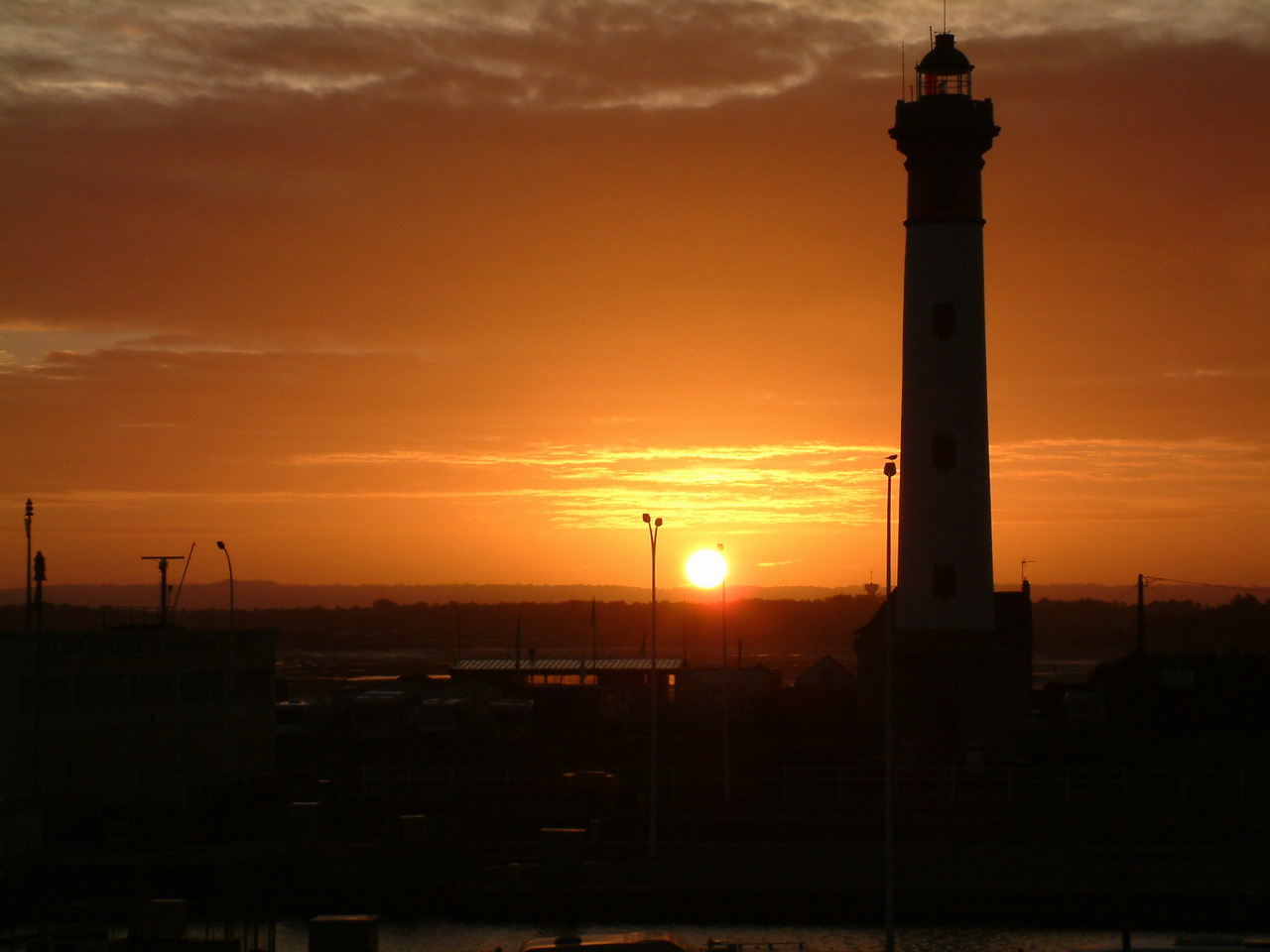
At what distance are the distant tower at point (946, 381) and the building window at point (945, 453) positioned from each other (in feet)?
0.10

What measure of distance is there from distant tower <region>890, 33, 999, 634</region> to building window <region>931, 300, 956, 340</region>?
31 mm

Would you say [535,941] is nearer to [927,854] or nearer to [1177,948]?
[1177,948]

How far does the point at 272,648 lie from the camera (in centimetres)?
5084

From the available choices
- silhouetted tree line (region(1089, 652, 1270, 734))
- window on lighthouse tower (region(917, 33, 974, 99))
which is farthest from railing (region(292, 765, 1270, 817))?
window on lighthouse tower (region(917, 33, 974, 99))

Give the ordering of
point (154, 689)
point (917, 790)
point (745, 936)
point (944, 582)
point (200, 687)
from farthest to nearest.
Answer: point (200, 687)
point (154, 689)
point (944, 582)
point (917, 790)
point (745, 936)

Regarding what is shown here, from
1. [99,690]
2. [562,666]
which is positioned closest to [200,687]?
[99,690]

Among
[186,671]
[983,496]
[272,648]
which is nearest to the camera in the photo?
[983,496]

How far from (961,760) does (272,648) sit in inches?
973

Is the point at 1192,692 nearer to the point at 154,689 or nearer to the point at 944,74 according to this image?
the point at 944,74

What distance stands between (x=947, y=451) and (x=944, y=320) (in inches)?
161

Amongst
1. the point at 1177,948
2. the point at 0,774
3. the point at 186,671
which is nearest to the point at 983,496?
the point at 1177,948

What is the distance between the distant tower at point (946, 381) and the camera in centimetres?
4288

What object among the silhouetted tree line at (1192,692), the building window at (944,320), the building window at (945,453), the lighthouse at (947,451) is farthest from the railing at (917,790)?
the silhouetted tree line at (1192,692)

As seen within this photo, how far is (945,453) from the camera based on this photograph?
4297cm
